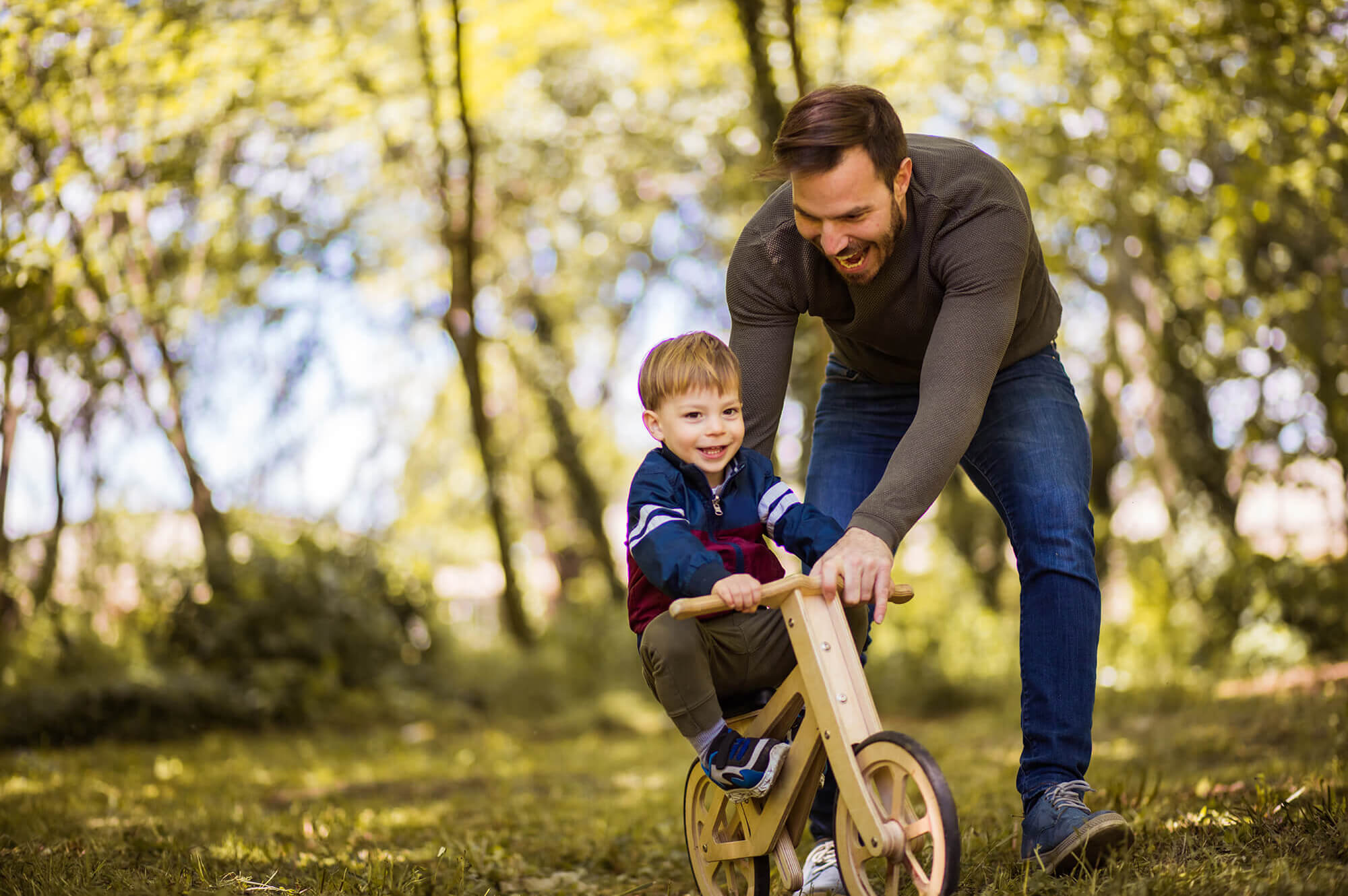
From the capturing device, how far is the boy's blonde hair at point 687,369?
2.54 metres

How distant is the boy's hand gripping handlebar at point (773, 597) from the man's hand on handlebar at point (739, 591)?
→ 15 millimetres

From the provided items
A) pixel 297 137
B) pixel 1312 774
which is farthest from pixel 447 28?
pixel 1312 774

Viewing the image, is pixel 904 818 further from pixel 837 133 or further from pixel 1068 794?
pixel 837 133

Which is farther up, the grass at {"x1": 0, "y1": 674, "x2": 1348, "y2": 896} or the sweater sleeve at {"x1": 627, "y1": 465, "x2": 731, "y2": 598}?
the sweater sleeve at {"x1": 627, "y1": 465, "x2": 731, "y2": 598}

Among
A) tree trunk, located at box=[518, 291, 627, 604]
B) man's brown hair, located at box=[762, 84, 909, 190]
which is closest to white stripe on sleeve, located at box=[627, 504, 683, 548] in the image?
man's brown hair, located at box=[762, 84, 909, 190]

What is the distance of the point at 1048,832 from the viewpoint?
2582 millimetres

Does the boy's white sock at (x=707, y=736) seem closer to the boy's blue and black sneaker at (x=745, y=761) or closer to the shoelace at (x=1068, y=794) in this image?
the boy's blue and black sneaker at (x=745, y=761)

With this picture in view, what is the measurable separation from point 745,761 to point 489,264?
38.9 feet

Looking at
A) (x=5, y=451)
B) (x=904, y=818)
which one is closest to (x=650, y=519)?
(x=904, y=818)

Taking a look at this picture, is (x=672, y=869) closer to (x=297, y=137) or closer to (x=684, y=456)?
(x=684, y=456)

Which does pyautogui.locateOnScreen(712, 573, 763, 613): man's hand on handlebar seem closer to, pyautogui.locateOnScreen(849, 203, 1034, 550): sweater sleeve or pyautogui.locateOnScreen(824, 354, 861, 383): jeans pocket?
pyautogui.locateOnScreen(849, 203, 1034, 550): sweater sleeve

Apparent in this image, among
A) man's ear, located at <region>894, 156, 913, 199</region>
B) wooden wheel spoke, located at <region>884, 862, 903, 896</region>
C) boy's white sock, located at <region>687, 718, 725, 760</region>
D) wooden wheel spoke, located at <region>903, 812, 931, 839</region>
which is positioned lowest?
wooden wheel spoke, located at <region>884, 862, 903, 896</region>

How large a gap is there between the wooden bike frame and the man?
0.32 ft

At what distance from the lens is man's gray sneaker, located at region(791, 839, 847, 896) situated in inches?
110
